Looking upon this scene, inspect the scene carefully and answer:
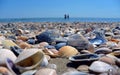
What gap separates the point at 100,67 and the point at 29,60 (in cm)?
76

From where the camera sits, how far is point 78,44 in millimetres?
3709

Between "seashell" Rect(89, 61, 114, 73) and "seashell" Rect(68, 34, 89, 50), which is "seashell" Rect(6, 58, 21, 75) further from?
"seashell" Rect(68, 34, 89, 50)

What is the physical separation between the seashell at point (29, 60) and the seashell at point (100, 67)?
55cm

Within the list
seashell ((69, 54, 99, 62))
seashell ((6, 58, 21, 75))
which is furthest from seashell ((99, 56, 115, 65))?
seashell ((6, 58, 21, 75))

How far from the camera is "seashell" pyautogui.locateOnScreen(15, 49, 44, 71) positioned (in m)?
2.61

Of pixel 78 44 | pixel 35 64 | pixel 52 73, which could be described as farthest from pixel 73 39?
pixel 52 73

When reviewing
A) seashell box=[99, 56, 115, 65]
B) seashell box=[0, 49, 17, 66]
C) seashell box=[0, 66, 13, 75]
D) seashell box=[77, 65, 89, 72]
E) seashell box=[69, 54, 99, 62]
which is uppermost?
seashell box=[0, 49, 17, 66]

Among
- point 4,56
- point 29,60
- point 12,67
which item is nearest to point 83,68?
point 29,60

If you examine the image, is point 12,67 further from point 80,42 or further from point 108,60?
point 80,42

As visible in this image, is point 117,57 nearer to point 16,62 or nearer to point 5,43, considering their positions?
point 16,62

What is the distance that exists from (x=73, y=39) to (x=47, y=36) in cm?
101

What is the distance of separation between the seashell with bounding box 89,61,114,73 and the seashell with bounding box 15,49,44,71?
0.55 m

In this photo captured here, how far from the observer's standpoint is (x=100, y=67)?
247cm

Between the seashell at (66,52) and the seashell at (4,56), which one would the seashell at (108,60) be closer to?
the seashell at (66,52)
